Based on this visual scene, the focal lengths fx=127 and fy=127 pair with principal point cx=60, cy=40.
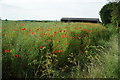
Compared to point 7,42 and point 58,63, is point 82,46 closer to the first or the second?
point 58,63

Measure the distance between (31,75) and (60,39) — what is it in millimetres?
1822

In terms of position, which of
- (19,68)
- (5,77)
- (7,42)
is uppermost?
(7,42)

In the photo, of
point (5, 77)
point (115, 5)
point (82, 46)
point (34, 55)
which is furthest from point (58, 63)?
point (115, 5)

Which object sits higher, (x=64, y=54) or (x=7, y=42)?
(x=7, y=42)

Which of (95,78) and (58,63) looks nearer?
(95,78)

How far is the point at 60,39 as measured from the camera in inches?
170

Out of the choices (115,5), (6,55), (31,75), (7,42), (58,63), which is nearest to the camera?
(6,55)

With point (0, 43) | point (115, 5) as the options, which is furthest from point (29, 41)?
point (115, 5)

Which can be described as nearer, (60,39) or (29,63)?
(29,63)

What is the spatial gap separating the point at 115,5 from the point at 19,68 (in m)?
11.5

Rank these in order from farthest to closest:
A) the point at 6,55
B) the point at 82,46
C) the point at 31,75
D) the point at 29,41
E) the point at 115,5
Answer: the point at 115,5
the point at 82,46
the point at 29,41
the point at 31,75
the point at 6,55

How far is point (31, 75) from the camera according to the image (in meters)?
2.80

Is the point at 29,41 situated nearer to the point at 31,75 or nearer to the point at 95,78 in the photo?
the point at 31,75

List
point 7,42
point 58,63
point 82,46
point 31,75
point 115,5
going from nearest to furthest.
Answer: point 31,75, point 7,42, point 58,63, point 82,46, point 115,5
